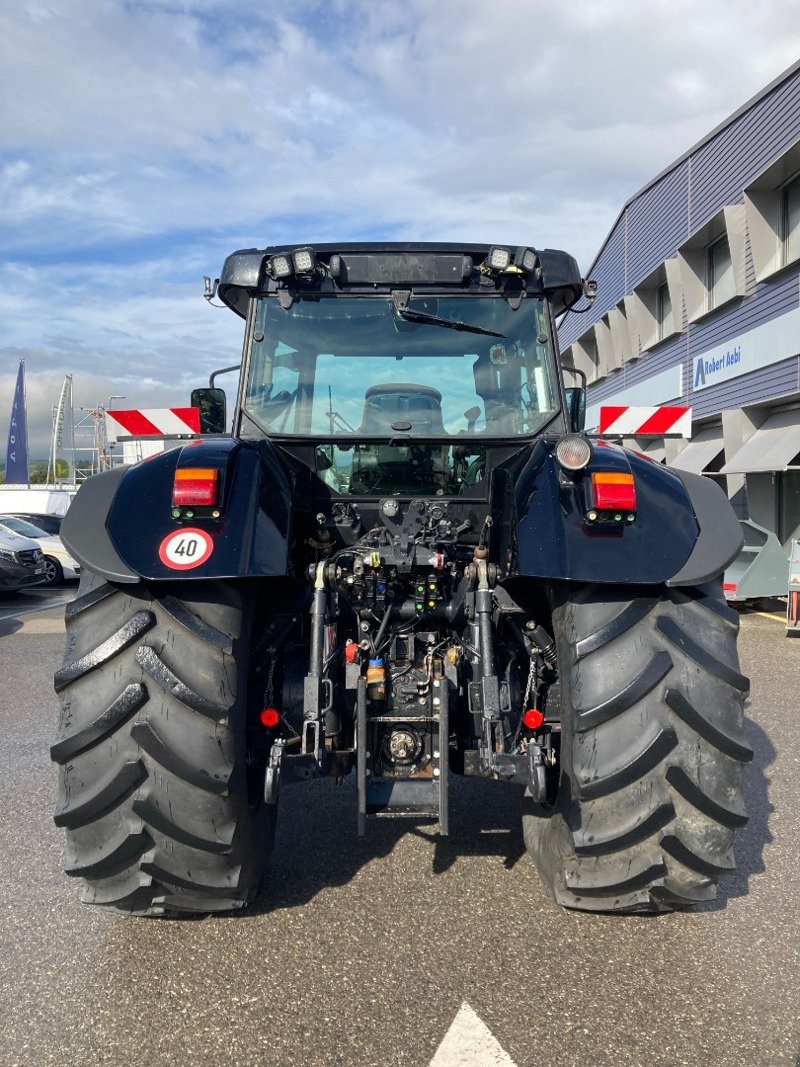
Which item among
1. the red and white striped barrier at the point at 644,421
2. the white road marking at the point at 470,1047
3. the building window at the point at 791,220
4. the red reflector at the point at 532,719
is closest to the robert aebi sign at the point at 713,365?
the building window at the point at 791,220

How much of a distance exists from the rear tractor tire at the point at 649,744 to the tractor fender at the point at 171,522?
1.07m

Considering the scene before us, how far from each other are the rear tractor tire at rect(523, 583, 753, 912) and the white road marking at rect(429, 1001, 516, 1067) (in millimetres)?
552

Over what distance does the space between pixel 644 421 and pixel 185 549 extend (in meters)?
5.40

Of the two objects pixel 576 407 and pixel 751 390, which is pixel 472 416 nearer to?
pixel 576 407

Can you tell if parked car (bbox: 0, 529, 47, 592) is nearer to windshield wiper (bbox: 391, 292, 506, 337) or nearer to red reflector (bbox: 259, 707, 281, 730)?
windshield wiper (bbox: 391, 292, 506, 337)

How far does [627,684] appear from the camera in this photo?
278 centimetres

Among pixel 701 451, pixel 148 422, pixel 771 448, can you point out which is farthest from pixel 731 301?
pixel 148 422

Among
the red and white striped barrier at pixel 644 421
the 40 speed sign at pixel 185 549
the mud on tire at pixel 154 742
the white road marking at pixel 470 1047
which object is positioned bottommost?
the white road marking at pixel 470 1047

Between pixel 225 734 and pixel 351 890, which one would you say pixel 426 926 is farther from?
pixel 225 734

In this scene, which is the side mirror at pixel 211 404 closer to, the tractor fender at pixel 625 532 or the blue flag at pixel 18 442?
the tractor fender at pixel 625 532

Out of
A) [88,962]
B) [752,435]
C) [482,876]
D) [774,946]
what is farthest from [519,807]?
[752,435]

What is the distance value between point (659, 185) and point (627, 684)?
2232 centimetres

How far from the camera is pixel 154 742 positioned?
108 inches

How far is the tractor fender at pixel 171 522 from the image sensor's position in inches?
110
